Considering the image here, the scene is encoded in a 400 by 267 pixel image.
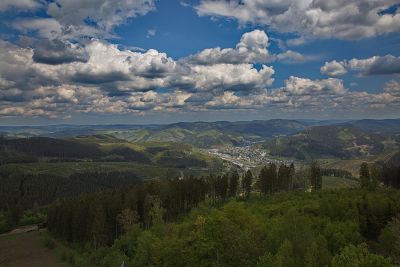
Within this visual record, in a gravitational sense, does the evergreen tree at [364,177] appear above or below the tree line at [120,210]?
above

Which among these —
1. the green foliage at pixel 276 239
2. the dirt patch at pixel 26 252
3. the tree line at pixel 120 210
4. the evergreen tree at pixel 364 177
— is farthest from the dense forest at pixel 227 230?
the dirt patch at pixel 26 252

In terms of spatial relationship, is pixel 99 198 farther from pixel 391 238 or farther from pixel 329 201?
pixel 391 238

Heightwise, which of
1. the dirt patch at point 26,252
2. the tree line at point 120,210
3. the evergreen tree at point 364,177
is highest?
the evergreen tree at point 364,177

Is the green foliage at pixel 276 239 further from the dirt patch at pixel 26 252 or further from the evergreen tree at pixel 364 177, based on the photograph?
the evergreen tree at pixel 364 177

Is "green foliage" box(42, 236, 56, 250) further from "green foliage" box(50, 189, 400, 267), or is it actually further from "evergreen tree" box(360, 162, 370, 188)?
"evergreen tree" box(360, 162, 370, 188)

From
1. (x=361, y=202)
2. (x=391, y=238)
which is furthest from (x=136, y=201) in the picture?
(x=391, y=238)

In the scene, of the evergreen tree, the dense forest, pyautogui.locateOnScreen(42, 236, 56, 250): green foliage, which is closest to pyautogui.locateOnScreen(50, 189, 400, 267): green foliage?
the dense forest

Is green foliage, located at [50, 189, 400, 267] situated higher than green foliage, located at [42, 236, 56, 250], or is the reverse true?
green foliage, located at [50, 189, 400, 267]
